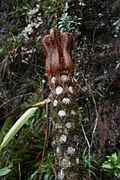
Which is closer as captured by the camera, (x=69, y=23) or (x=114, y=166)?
(x=114, y=166)

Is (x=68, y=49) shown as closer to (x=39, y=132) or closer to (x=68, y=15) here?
(x=39, y=132)

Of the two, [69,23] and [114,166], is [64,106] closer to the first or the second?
[114,166]

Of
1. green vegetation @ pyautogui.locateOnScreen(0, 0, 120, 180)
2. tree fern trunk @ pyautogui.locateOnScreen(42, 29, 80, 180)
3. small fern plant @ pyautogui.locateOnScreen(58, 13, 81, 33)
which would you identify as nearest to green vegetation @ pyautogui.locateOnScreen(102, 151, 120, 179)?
→ green vegetation @ pyautogui.locateOnScreen(0, 0, 120, 180)

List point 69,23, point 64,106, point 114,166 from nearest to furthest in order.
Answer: point 64,106, point 114,166, point 69,23

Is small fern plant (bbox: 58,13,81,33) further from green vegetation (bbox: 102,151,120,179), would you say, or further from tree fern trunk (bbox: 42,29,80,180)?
→ tree fern trunk (bbox: 42,29,80,180)

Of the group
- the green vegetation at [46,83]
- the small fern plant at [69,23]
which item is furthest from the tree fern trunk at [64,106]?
the small fern plant at [69,23]

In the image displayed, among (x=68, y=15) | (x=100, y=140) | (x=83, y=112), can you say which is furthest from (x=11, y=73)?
(x=100, y=140)

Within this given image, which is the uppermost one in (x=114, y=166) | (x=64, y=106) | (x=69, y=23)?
(x=69, y=23)

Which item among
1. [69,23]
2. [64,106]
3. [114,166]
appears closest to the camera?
[64,106]

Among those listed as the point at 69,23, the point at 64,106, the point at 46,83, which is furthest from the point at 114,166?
the point at 69,23

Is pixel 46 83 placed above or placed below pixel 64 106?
below
